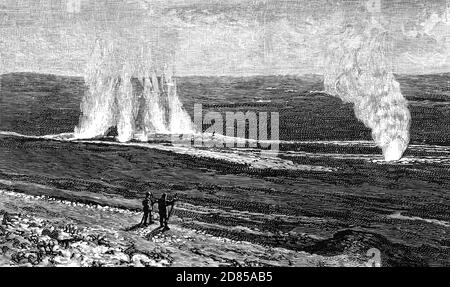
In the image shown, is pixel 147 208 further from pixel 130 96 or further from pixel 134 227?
pixel 130 96

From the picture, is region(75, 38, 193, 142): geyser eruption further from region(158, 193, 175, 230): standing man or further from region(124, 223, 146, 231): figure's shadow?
region(124, 223, 146, 231): figure's shadow

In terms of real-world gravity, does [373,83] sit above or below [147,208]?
above

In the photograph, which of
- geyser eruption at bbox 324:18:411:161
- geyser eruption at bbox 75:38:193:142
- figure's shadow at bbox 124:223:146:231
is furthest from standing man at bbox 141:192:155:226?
geyser eruption at bbox 324:18:411:161

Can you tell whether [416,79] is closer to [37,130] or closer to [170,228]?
[170,228]

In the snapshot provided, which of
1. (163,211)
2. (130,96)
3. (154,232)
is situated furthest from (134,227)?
(130,96)

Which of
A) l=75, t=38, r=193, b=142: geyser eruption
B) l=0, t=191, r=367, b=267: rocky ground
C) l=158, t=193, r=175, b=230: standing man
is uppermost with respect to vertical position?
l=75, t=38, r=193, b=142: geyser eruption

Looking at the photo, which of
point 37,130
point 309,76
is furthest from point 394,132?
point 37,130

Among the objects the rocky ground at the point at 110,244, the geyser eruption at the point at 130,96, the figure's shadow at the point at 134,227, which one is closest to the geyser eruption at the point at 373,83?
the rocky ground at the point at 110,244
